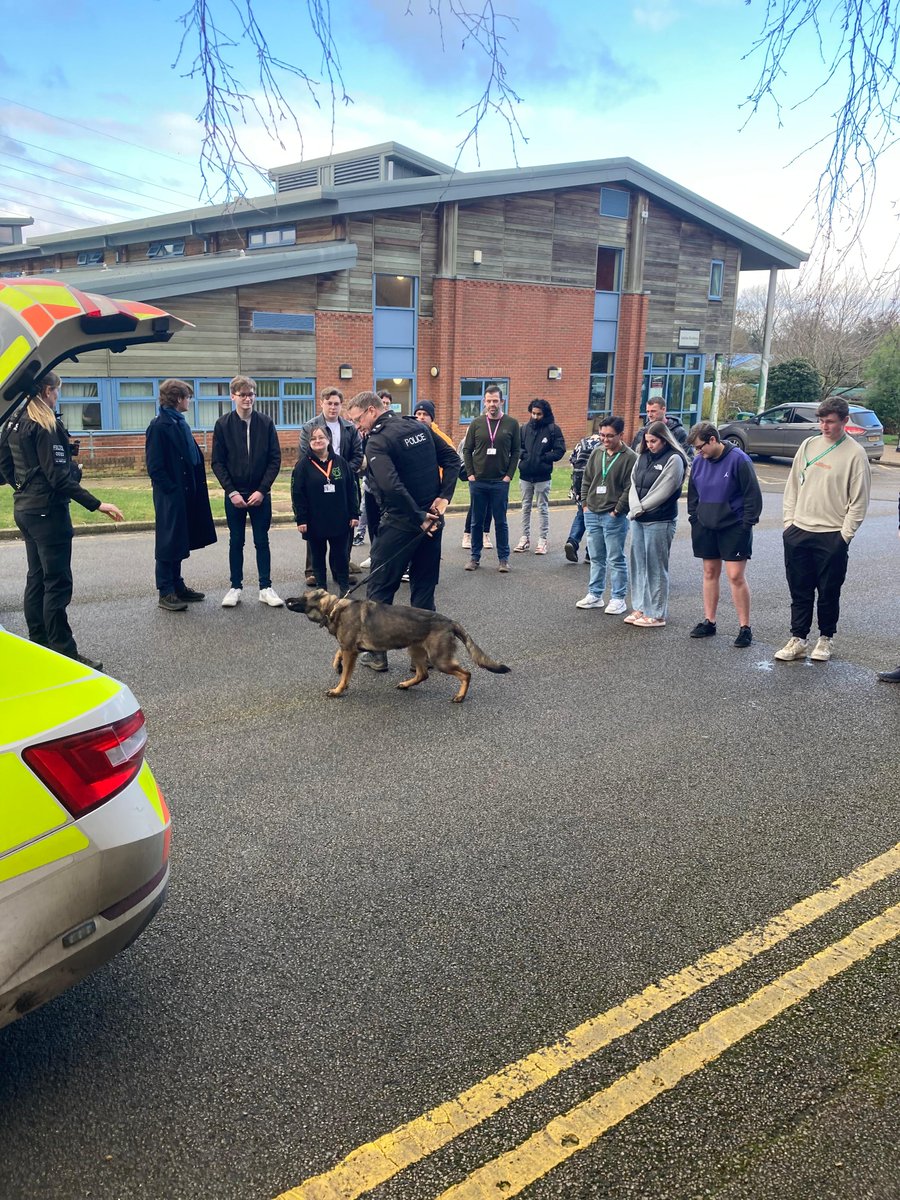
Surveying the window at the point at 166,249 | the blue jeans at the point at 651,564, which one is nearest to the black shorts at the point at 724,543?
the blue jeans at the point at 651,564

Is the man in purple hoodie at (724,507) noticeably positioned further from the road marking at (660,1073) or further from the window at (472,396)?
the window at (472,396)

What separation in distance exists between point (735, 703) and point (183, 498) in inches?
206

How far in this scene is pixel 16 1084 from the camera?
8.39 ft

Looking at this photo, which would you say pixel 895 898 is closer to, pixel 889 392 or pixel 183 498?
pixel 183 498

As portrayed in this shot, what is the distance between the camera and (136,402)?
1906 cm

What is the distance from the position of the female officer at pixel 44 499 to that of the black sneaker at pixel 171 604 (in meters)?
1.69

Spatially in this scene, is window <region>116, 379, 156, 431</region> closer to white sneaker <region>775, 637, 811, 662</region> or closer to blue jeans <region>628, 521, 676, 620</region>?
blue jeans <region>628, 521, 676, 620</region>

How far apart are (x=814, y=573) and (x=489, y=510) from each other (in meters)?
4.28

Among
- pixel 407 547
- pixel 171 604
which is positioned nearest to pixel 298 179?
pixel 171 604

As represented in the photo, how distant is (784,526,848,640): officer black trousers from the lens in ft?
21.9

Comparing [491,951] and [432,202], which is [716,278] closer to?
[432,202]

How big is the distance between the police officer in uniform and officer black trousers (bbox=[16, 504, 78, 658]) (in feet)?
7.39

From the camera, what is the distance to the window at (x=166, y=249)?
91.1 ft

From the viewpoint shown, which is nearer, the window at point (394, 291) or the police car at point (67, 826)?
the police car at point (67, 826)
